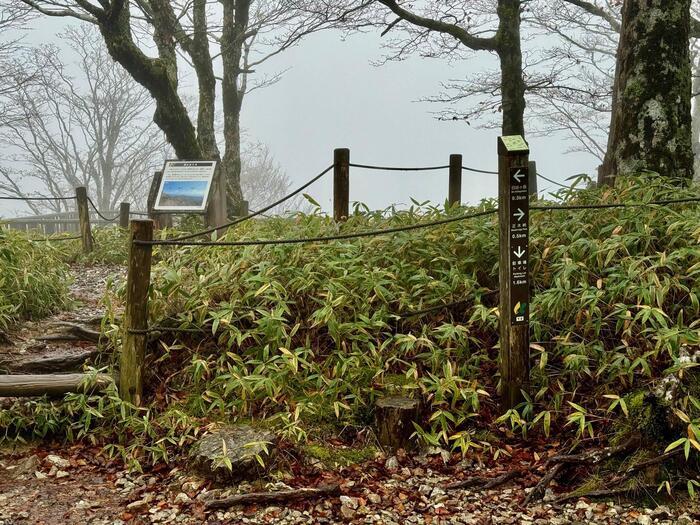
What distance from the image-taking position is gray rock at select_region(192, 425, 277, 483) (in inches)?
135

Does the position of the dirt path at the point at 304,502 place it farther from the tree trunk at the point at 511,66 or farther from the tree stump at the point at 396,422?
the tree trunk at the point at 511,66

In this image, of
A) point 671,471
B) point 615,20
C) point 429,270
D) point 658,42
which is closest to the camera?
point 671,471

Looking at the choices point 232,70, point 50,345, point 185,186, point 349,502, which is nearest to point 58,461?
point 50,345

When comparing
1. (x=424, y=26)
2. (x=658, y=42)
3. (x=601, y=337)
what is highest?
(x=424, y=26)

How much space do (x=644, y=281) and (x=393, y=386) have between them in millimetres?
1817

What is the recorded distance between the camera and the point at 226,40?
13523 mm

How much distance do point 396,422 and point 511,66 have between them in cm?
682

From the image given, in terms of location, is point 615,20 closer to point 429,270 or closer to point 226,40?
point 226,40

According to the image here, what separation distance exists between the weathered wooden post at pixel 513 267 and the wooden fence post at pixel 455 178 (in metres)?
3.94

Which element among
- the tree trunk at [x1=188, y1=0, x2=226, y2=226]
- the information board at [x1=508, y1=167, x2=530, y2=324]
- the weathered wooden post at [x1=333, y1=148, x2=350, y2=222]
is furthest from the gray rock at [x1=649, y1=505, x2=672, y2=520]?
the tree trunk at [x1=188, y1=0, x2=226, y2=226]

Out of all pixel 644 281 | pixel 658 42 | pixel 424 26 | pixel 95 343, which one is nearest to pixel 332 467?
pixel 644 281

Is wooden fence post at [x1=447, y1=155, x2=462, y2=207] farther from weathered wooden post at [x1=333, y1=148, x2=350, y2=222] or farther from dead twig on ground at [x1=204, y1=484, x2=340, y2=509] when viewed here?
dead twig on ground at [x1=204, y1=484, x2=340, y2=509]

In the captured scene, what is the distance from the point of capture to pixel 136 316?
415 cm

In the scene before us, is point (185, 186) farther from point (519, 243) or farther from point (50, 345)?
point (519, 243)
